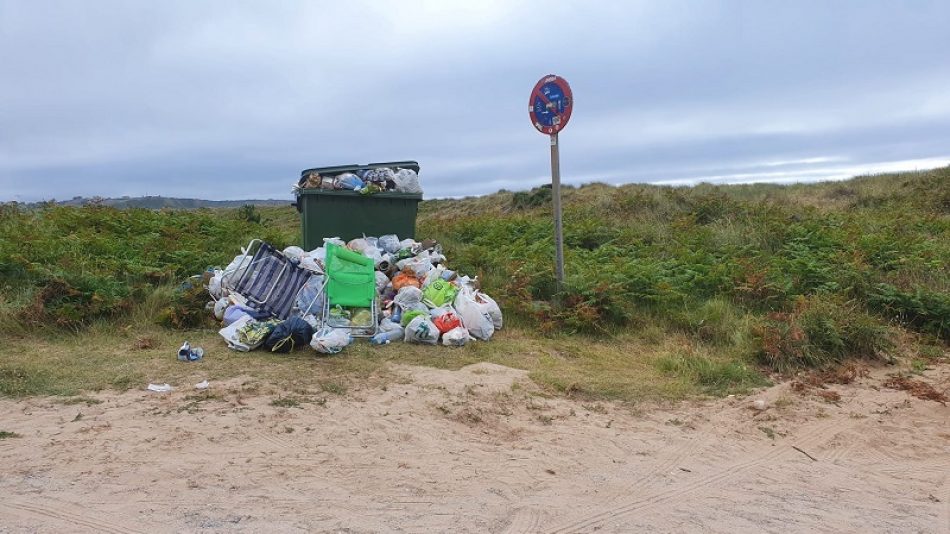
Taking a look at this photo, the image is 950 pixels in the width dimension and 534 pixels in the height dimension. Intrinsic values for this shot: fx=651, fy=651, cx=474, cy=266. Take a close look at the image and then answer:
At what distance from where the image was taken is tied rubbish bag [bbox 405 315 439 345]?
20.2 ft

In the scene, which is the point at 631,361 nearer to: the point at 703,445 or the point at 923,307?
the point at 703,445

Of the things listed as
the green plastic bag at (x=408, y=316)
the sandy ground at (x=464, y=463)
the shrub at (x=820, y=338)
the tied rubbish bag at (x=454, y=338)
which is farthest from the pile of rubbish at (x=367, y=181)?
the shrub at (x=820, y=338)

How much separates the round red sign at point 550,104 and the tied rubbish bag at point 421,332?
2609 millimetres

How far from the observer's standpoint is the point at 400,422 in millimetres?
4184

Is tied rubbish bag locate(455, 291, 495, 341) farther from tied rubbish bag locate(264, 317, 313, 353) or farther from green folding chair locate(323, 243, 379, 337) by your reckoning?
tied rubbish bag locate(264, 317, 313, 353)

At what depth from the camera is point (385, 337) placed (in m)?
6.20

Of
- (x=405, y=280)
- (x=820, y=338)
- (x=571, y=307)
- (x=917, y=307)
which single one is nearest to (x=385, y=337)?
(x=405, y=280)

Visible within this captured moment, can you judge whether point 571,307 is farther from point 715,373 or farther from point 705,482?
point 705,482

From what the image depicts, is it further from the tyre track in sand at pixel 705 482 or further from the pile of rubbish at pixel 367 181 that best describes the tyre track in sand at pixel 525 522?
the pile of rubbish at pixel 367 181

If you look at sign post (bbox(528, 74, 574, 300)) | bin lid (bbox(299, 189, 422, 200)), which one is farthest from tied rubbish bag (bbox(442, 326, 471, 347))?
bin lid (bbox(299, 189, 422, 200))

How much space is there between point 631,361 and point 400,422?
8.37 feet

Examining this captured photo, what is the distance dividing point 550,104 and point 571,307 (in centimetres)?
223

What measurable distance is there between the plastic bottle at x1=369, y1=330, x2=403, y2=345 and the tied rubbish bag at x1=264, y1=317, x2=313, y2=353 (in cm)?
64

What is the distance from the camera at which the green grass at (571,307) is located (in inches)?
206
